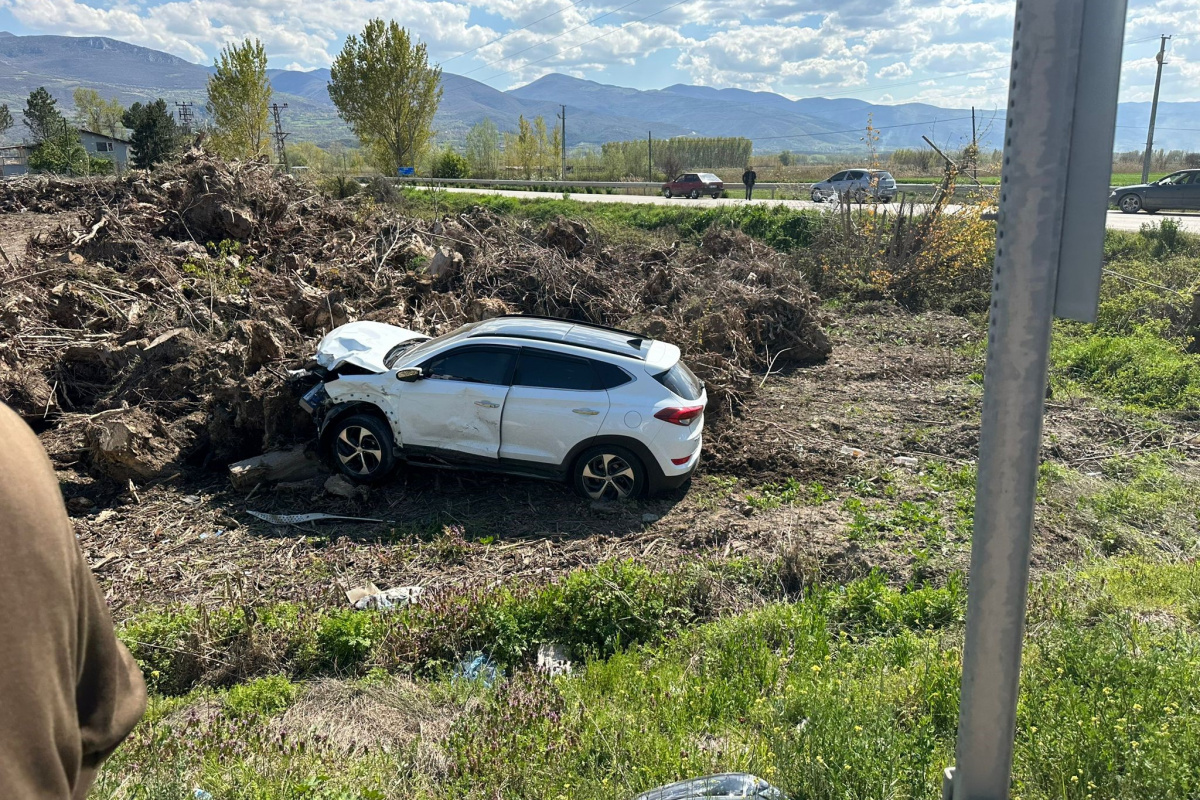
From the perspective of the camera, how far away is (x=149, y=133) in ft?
165

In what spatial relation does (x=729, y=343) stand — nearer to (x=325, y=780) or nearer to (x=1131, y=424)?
(x=1131, y=424)

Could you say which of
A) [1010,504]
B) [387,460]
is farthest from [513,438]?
[1010,504]

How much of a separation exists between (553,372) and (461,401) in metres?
1.06

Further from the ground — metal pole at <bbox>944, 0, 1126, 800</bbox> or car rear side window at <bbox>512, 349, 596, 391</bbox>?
metal pole at <bbox>944, 0, 1126, 800</bbox>

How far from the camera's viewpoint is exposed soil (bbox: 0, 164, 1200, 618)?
304 inches

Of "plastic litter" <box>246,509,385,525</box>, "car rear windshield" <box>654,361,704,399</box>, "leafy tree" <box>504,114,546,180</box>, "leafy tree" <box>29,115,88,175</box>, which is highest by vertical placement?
"leafy tree" <box>504,114,546,180</box>

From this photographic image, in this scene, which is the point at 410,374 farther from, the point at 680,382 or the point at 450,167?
the point at 450,167

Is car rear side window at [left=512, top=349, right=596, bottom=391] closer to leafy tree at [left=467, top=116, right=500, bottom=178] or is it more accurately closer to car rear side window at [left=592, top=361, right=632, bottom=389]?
car rear side window at [left=592, top=361, right=632, bottom=389]

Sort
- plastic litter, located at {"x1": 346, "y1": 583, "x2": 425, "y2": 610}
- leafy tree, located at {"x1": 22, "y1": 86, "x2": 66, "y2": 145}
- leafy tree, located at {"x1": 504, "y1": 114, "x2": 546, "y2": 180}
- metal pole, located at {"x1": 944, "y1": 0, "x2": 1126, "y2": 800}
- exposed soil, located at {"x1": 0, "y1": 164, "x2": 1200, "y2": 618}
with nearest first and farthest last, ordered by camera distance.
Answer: metal pole, located at {"x1": 944, "y1": 0, "x2": 1126, "y2": 800} → plastic litter, located at {"x1": 346, "y1": 583, "x2": 425, "y2": 610} → exposed soil, located at {"x1": 0, "y1": 164, "x2": 1200, "y2": 618} → leafy tree, located at {"x1": 22, "y1": 86, "x2": 66, "y2": 145} → leafy tree, located at {"x1": 504, "y1": 114, "x2": 546, "y2": 180}

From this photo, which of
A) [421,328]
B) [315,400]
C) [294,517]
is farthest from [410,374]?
[421,328]

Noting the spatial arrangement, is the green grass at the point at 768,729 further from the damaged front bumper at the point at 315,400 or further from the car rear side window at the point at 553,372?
the damaged front bumper at the point at 315,400

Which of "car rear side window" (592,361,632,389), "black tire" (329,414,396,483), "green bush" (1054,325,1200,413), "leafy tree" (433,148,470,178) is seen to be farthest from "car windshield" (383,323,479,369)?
"leafy tree" (433,148,470,178)

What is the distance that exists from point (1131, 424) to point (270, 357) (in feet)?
37.0

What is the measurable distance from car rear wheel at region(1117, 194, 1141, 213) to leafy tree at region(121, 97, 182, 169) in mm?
49860
